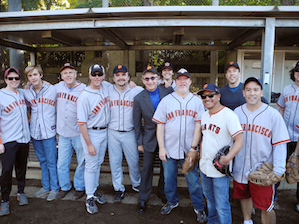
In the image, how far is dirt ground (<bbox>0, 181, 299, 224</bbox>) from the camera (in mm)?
3051

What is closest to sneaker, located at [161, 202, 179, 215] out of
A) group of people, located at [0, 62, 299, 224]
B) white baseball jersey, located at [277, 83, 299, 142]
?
group of people, located at [0, 62, 299, 224]

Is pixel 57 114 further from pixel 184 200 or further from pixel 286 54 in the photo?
pixel 286 54

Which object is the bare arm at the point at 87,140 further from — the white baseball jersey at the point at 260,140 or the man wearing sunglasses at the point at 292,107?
the man wearing sunglasses at the point at 292,107

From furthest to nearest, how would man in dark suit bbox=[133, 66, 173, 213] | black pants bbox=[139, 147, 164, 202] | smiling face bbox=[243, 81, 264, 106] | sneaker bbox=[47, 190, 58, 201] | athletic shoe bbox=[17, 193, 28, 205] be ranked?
sneaker bbox=[47, 190, 58, 201] < athletic shoe bbox=[17, 193, 28, 205] < black pants bbox=[139, 147, 164, 202] < man in dark suit bbox=[133, 66, 173, 213] < smiling face bbox=[243, 81, 264, 106]

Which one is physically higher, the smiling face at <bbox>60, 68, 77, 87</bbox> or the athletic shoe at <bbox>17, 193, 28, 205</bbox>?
the smiling face at <bbox>60, 68, 77, 87</bbox>

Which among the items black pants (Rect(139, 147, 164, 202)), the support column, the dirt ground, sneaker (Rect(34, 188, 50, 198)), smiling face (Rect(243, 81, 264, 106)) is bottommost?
the dirt ground

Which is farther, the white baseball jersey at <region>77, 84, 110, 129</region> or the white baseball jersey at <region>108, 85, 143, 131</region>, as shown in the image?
the white baseball jersey at <region>108, 85, 143, 131</region>

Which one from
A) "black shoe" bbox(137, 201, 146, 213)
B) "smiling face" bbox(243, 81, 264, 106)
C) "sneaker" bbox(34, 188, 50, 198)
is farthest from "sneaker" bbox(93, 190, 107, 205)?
"smiling face" bbox(243, 81, 264, 106)

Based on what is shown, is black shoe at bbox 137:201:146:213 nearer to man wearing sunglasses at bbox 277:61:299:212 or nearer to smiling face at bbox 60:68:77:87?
smiling face at bbox 60:68:77:87

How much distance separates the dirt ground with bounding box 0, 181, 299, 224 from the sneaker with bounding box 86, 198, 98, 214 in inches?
2.1

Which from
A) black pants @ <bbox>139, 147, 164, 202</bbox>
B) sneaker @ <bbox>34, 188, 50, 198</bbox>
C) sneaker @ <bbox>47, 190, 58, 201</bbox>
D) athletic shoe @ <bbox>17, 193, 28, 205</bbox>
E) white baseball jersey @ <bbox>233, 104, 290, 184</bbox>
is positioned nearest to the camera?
white baseball jersey @ <bbox>233, 104, 290, 184</bbox>

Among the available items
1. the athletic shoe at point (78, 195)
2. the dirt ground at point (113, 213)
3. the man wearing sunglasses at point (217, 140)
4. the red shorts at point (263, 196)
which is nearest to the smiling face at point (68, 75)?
the athletic shoe at point (78, 195)

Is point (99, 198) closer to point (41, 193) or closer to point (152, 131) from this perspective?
point (41, 193)

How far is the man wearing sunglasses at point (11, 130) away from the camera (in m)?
3.14
